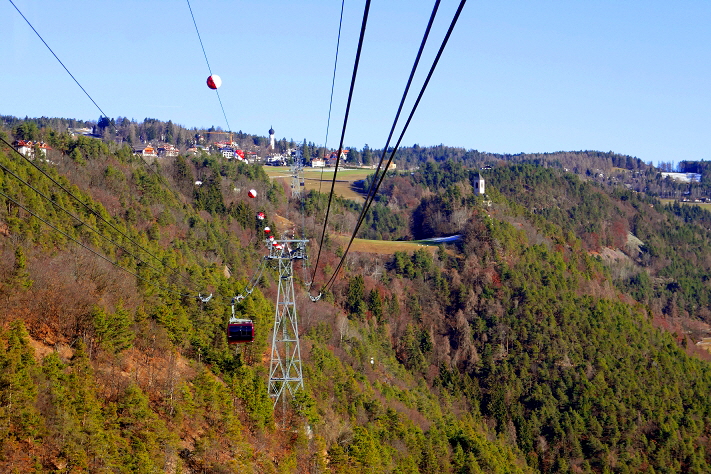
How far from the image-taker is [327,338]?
71.3 metres

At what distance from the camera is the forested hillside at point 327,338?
33656mm

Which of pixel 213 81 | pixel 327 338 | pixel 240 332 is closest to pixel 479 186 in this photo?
pixel 327 338

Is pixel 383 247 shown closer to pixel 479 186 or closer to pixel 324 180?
pixel 479 186

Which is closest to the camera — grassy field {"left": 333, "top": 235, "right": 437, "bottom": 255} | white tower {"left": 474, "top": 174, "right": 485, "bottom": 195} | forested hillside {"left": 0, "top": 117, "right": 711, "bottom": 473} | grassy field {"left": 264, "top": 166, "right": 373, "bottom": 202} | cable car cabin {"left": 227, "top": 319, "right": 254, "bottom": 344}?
cable car cabin {"left": 227, "top": 319, "right": 254, "bottom": 344}

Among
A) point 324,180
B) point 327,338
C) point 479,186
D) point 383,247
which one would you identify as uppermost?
point 479,186

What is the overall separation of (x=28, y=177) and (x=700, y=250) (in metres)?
163

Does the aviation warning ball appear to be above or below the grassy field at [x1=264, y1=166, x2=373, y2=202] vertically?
above

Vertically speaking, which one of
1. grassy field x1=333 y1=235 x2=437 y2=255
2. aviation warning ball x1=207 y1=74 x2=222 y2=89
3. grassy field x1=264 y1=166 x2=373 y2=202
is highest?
aviation warning ball x1=207 y1=74 x2=222 y2=89

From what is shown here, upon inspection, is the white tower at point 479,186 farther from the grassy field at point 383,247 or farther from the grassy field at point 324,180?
the grassy field at point 324,180

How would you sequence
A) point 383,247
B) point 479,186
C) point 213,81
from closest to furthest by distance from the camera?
point 213,81, point 383,247, point 479,186

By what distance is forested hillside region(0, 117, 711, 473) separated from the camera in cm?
3366

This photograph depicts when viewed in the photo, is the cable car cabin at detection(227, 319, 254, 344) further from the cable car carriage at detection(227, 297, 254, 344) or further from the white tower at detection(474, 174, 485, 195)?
the white tower at detection(474, 174, 485, 195)

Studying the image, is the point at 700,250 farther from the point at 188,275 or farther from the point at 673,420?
the point at 188,275

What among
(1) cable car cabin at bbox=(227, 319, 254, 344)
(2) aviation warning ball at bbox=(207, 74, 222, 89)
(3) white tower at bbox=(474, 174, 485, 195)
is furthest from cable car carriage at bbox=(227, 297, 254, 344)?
(3) white tower at bbox=(474, 174, 485, 195)
